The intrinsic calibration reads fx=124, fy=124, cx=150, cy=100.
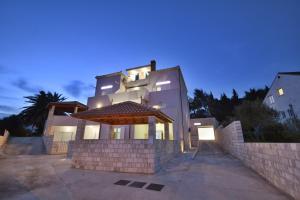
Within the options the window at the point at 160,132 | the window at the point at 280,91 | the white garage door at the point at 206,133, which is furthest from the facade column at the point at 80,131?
the window at the point at 280,91

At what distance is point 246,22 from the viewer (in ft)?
72.0

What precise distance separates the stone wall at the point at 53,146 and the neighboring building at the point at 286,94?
30191mm

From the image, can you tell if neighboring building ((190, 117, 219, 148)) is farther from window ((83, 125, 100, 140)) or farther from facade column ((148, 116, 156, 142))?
facade column ((148, 116, 156, 142))

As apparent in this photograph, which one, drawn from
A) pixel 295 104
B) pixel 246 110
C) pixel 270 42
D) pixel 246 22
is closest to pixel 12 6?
pixel 246 110

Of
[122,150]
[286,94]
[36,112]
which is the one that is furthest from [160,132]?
[36,112]

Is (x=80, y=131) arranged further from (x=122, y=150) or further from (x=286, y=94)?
(x=286, y=94)

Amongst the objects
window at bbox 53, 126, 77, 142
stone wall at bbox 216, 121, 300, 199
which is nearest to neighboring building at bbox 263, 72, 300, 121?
stone wall at bbox 216, 121, 300, 199

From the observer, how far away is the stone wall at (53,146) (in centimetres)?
1570

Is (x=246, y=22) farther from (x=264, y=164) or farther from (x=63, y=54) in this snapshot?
(x=63, y=54)

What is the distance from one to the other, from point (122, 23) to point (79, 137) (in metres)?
20.5

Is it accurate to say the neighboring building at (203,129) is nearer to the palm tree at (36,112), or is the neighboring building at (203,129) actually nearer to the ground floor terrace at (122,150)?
the ground floor terrace at (122,150)

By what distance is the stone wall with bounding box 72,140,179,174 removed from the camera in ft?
22.0

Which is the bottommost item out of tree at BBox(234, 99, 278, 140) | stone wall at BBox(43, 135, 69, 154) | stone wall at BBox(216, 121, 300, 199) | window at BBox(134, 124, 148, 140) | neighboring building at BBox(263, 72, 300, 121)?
stone wall at BBox(43, 135, 69, 154)

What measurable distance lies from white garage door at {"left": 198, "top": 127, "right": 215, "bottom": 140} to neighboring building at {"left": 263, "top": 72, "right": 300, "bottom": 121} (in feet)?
32.8
